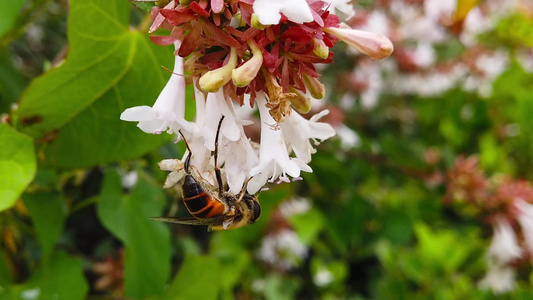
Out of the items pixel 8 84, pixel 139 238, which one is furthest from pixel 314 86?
pixel 8 84

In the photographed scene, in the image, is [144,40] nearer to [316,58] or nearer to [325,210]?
[316,58]

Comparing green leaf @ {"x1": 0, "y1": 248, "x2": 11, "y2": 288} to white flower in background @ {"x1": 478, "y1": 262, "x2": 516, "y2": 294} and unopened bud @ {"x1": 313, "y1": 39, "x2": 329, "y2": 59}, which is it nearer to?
unopened bud @ {"x1": 313, "y1": 39, "x2": 329, "y2": 59}

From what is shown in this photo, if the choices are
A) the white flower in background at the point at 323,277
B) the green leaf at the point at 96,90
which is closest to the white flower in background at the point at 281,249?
the white flower in background at the point at 323,277

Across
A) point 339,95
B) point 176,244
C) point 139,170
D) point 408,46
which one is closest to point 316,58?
point 139,170

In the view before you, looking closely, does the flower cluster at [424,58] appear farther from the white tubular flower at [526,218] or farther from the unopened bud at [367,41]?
the unopened bud at [367,41]

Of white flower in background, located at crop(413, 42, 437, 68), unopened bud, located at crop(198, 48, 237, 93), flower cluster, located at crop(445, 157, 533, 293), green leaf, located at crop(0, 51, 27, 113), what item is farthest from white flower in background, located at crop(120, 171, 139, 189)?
white flower in background, located at crop(413, 42, 437, 68)

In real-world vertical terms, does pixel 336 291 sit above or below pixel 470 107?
below
